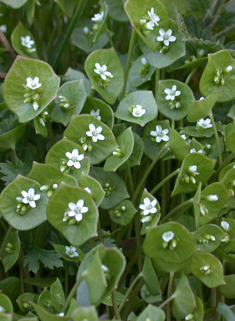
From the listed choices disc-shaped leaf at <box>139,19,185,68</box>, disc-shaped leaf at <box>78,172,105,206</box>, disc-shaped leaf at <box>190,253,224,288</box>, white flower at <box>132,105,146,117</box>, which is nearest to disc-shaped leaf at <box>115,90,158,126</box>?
white flower at <box>132,105,146,117</box>

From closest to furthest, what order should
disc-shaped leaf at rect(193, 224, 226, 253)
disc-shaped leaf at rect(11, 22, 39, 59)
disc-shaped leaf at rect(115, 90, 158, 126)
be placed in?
disc-shaped leaf at rect(193, 224, 226, 253) → disc-shaped leaf at rect(115, 90, 158, 126) → disc-shaped leaf at rect(11, 22, 39, 59)

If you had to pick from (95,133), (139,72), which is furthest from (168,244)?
(139,72)

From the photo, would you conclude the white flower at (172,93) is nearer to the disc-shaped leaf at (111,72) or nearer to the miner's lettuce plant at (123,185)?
the miner's lettuce plant at (123,185)

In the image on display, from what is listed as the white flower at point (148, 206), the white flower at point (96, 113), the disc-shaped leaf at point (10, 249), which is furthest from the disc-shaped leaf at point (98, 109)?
the disc-shaped leaf at point (10, 249)

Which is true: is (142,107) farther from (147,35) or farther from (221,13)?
(221,13)

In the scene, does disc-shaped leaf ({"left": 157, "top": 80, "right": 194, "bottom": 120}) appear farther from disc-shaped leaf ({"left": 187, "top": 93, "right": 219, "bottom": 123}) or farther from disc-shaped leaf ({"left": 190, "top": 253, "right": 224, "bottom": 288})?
disc-shaped leaf ({"left": 190, "top": 253, "right": 224, "bottom": 288})

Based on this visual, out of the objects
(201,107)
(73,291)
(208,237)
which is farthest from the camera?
(201,107)

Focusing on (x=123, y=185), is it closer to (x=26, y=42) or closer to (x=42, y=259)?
(x=42, y=259)

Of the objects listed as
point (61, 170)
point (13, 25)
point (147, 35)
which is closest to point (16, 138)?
point (61, 170)
